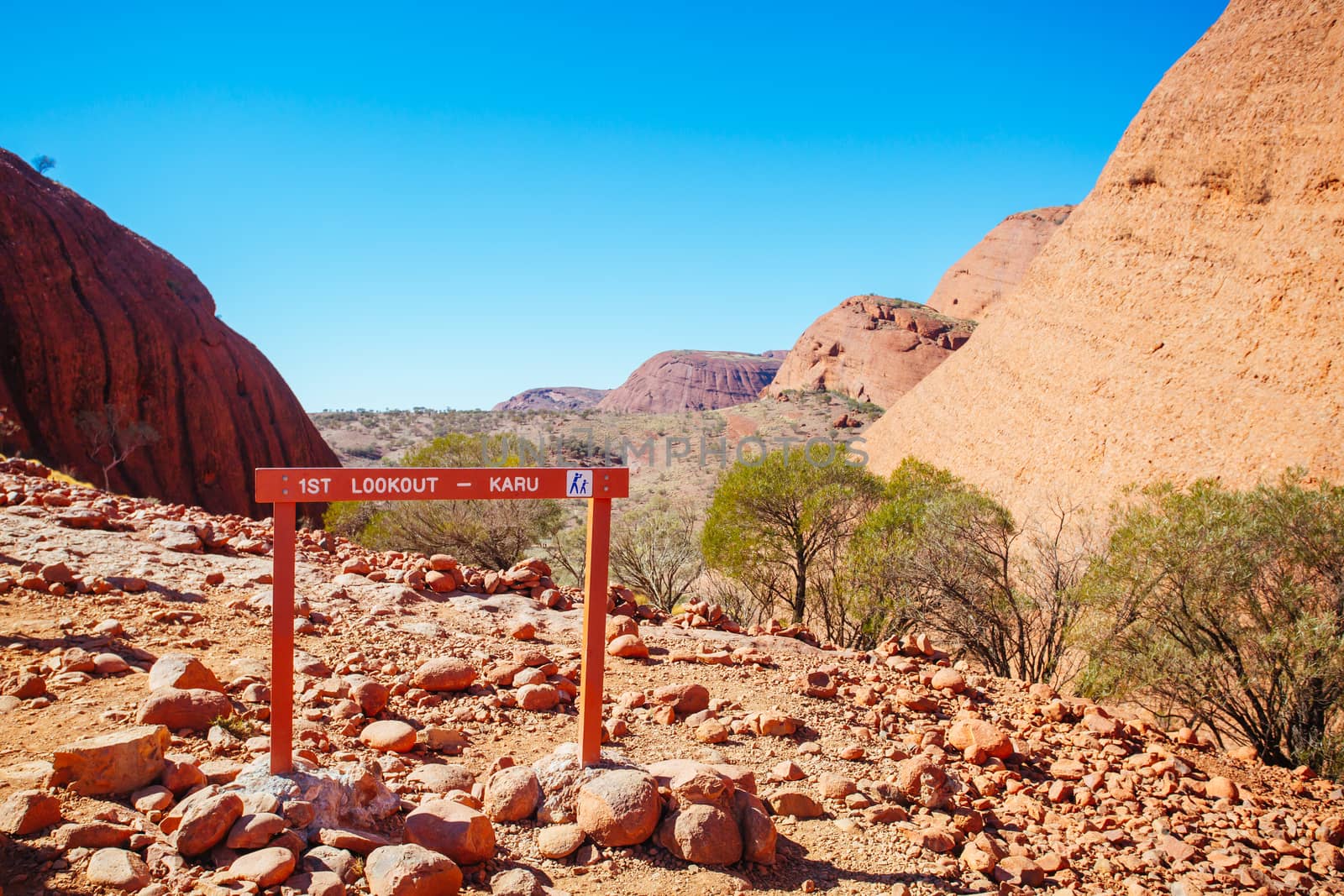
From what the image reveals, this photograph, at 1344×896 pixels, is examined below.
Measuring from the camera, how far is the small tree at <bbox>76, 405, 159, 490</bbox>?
1025 inches

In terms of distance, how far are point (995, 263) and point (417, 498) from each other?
78796 millimetres

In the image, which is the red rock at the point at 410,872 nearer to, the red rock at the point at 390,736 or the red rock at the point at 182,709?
the red rock at the point at 390,736

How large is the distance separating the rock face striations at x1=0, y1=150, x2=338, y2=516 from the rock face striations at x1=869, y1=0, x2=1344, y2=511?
94.8 feet

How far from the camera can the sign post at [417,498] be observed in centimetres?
404

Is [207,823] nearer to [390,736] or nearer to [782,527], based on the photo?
[390,736]

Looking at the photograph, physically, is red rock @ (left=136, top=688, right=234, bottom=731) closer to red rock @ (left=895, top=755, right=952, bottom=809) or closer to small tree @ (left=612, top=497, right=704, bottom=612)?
red rock @ (left=895, top=755, right=952, bottom=809)

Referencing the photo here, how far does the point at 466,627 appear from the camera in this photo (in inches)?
320

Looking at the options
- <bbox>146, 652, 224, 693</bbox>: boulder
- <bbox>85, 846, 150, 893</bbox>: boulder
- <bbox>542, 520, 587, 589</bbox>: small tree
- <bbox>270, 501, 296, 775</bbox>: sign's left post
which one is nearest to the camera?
<bbox>85, 846, 150, 893</bbox>: boulder

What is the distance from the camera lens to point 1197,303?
20.0 metres

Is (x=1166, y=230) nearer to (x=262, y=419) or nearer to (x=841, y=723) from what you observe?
(x=841, y=723)

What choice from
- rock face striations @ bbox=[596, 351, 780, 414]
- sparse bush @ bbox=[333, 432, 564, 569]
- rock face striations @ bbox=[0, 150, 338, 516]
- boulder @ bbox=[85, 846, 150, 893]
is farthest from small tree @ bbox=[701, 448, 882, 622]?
rock face striations @ bbox=[596, 351, 780, 414]

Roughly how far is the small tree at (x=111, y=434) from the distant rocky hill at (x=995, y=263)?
67.2 metres

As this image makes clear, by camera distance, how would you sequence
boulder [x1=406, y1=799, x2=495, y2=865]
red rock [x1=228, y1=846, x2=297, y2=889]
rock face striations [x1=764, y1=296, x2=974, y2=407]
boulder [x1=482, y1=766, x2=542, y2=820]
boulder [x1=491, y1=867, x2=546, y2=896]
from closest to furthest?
red rock [x1=228, y1=846, x2=297, y2=889]
boulder [x1=491, y1=867, x2=546, y2=896]
boulder [x1=406, y1=799, x2=495, y2=865]
boulder [x1=482, y1=766, x2=542, y2=820]
rock face striations [x1=764, y1=296, x2=974, y2=407]

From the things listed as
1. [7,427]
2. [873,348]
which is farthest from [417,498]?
[873,348]
